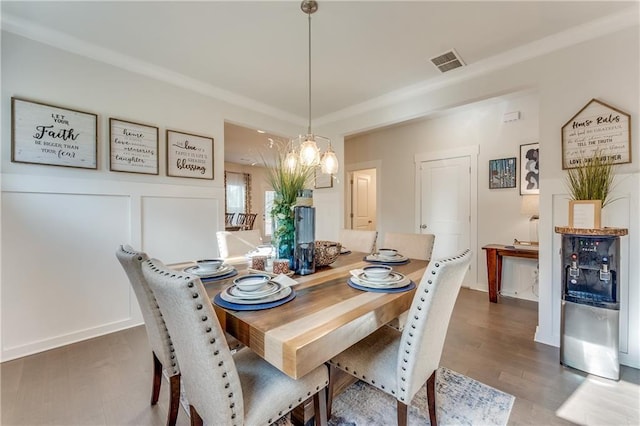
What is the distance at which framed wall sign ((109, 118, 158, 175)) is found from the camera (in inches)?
100

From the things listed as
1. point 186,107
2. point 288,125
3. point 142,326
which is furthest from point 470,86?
point 142,326

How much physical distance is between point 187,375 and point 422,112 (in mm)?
3248

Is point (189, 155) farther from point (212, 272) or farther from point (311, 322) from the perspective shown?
point (311, 322)

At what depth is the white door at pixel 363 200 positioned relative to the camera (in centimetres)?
571

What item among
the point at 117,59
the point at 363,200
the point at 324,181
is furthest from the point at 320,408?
the point at 363,200

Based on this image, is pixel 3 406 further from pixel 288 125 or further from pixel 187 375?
pixel 288 125

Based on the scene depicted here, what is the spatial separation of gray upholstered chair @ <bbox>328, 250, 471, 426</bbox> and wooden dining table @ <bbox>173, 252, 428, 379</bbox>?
0.15 metres

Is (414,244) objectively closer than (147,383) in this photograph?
No

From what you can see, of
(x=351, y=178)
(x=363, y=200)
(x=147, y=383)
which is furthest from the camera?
(x=363, y=200)

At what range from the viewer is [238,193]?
8.79 metres

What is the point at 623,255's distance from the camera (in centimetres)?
201

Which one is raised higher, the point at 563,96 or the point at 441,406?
the point at 563,96

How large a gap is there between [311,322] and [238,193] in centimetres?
829

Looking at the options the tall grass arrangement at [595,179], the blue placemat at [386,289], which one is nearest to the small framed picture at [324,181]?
the tall grass arrangement at [595,179]
